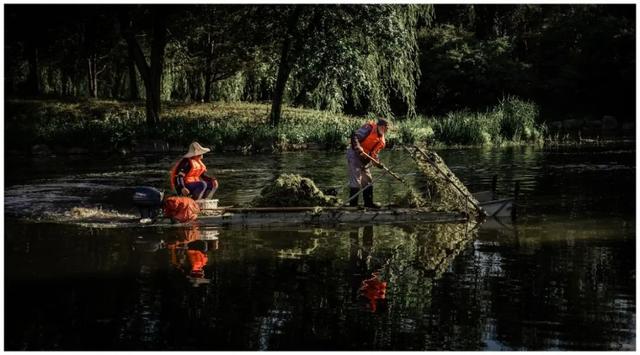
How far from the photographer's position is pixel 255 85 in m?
40.3

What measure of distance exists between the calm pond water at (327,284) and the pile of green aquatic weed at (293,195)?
1.17 m

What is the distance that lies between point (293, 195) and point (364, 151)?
1.39 meters

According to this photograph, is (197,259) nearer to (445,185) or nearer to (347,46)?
(445,185)

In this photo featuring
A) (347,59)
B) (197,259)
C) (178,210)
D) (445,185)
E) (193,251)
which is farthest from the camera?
(347,59)

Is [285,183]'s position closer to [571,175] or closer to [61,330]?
[61,330]

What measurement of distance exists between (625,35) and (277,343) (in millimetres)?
42106

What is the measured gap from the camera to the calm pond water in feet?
26.0

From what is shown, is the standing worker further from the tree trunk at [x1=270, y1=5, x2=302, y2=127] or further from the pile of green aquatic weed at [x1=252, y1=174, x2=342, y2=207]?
the tree trunk at [x1=270, y1=5, x2=302, y2=127]

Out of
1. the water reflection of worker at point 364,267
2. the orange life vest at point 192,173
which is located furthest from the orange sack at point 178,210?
the water reflection of worker at point 364,267

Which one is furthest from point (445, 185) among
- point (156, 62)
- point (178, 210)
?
point (156, 62)

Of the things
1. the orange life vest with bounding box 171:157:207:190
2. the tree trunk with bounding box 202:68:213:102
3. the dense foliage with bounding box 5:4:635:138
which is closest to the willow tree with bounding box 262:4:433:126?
the dense foliage with bounding box 5:4:635:138

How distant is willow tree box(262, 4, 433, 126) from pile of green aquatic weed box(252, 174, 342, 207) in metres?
15.0

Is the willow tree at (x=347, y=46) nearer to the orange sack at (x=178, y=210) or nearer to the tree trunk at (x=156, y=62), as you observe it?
the tree trunk at (x=156, y=62)

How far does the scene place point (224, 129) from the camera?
1201 inches
